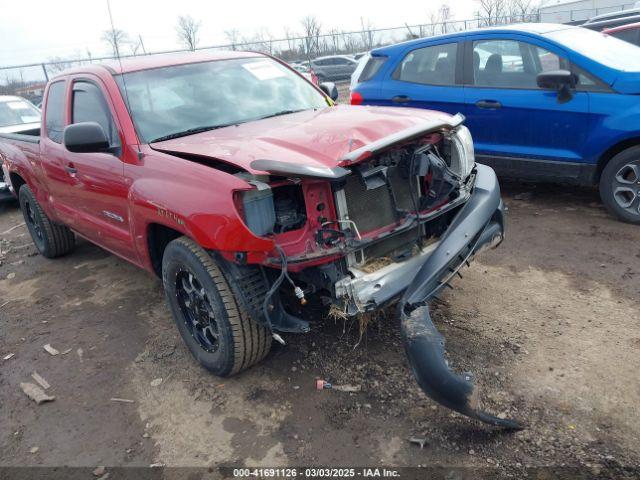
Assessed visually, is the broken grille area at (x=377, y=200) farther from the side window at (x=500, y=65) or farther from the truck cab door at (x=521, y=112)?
the side window at (x=500, y=65)

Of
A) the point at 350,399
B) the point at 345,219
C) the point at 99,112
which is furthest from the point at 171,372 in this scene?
the point at 99,112

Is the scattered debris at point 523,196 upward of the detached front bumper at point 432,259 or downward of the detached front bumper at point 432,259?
downward

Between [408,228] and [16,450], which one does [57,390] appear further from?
[408,228]

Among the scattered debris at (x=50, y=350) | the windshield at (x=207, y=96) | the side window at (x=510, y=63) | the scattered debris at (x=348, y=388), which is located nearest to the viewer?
the scattered debris at (x=348, y=388)

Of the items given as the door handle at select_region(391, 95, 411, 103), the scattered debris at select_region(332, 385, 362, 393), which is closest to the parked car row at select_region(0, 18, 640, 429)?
the scattered debris at select_region(332, 385, 362, 393)

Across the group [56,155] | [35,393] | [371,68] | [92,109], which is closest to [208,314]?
[35,393]

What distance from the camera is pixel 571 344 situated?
3166 mm

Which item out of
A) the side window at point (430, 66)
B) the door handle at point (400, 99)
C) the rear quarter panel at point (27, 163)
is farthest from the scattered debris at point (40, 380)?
the side window at point (430, 66)

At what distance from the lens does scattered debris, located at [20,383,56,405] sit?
3273mm

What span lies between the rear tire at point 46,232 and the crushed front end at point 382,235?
12.2 feet

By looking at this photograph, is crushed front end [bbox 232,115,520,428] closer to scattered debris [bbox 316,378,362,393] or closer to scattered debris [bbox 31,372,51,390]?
scattered debris [bbox 316,378,362,393]

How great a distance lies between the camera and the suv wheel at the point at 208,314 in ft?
9.42

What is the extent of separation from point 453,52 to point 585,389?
4.11 m

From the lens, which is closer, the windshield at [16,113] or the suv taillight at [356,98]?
the suv taillight at [356,98]
